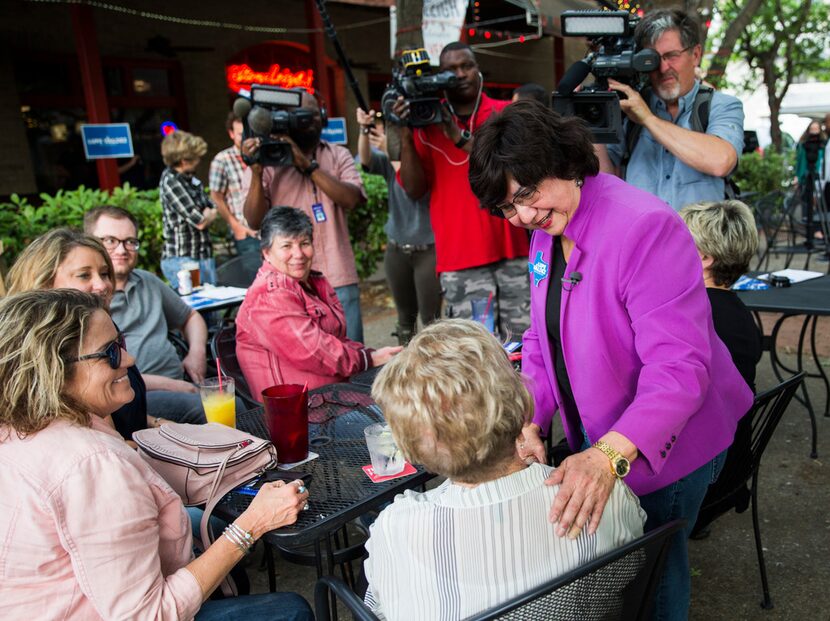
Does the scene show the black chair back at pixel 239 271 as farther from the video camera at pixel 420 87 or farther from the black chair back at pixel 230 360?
the video camera at pixel 420 87

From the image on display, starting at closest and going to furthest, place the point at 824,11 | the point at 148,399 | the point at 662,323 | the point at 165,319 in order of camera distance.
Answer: the point at 662,323 < the point at 148,399 < the point at 165,319 < the point at 824,11

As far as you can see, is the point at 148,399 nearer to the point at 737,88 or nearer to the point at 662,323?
the point at 662,323

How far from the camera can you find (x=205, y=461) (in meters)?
1.71

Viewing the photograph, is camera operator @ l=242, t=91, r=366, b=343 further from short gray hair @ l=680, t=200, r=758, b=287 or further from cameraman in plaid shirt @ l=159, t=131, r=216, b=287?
short gray hair @ l=680, t=200, r=758, b=287

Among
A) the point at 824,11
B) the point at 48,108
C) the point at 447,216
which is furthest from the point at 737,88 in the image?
the point at 447,216

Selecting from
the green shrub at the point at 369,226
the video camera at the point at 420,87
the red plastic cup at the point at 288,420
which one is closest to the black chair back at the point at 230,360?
the red plastic cup at the point at 288,420

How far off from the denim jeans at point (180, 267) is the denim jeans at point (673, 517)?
4134mm

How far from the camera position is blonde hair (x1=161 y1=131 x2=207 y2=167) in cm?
521

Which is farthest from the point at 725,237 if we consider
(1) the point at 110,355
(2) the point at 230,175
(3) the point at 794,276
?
(2) the point at 230,175

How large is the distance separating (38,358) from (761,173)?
12.3m

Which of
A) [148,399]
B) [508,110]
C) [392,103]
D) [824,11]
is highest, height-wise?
[824,11]

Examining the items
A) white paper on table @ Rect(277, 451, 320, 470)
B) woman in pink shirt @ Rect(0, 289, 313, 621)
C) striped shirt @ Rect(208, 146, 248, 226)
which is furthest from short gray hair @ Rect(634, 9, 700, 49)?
striped shirt @ Rect(208, 146, 248, 226)

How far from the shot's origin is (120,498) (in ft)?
4.42

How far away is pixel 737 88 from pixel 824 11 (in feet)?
14.2
